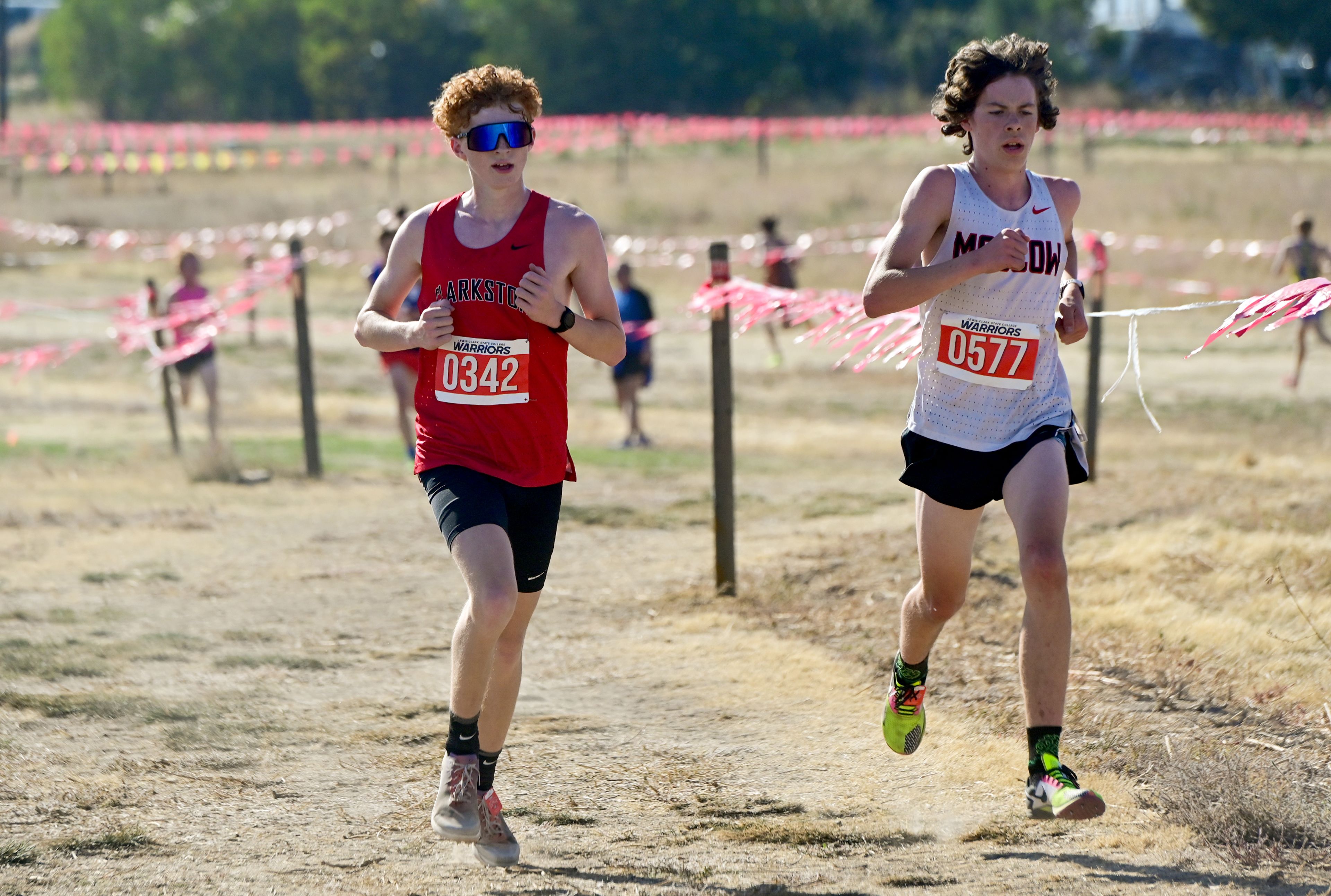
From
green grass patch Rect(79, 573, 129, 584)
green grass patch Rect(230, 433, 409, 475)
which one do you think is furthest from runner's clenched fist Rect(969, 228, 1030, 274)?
green grass patch Rect(230, 433, 409, 475)

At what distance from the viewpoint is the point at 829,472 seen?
37.8ft

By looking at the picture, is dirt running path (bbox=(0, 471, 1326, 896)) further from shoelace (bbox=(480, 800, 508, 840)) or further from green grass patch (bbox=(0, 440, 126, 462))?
green grass patch (bbox=(0, 440, 126, 462))

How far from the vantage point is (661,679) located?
18.7ft

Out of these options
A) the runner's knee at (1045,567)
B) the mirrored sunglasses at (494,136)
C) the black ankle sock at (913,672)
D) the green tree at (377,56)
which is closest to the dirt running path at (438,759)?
the black ankle sock at (913,672)

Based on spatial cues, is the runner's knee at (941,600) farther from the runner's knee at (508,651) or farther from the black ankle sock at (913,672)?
the runner's knee at (508,651)

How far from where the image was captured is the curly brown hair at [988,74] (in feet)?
12.5

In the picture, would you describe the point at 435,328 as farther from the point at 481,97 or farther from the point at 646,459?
the point at 646,459

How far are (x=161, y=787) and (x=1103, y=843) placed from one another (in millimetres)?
2746

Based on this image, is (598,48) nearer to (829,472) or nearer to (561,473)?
(829,472)

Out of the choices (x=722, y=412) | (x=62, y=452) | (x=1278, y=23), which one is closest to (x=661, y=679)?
(x=722, y=412)

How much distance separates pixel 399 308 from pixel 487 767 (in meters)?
1.26

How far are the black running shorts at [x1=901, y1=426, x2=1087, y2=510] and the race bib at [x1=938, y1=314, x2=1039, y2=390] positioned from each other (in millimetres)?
162

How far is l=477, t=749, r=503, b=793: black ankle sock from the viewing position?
382 centimetres

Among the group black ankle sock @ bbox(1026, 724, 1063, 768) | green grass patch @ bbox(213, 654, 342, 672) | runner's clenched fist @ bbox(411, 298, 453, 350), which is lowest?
green grass patch @ bbox(213, 654, 342, 672)
